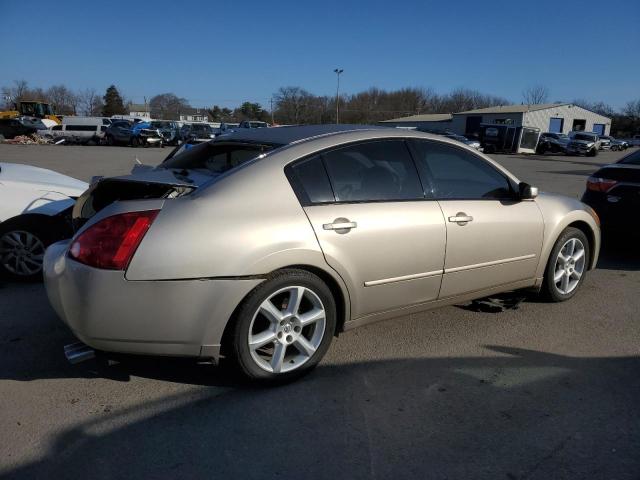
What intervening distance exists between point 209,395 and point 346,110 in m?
106

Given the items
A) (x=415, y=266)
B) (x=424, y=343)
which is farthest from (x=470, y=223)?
(x=424, y=343)

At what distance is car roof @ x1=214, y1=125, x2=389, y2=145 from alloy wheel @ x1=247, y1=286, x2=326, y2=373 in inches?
39.4

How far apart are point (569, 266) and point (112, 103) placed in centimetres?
10710

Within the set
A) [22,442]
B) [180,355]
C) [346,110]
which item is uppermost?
[346,110]

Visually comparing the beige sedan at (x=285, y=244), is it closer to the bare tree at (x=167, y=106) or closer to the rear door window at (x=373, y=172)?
the rear door window at (x=373, y=172)

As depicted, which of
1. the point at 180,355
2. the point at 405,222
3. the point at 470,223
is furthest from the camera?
the point at 470,223

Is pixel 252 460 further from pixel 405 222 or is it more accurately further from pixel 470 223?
pixel 470 223

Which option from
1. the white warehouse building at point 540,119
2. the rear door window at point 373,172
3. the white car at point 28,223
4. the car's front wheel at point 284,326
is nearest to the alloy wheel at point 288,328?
the car's front wheel at point 284,326

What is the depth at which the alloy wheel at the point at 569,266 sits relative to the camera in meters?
4.37

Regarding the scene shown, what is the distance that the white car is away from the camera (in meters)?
4.54

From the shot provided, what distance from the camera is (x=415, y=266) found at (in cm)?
333

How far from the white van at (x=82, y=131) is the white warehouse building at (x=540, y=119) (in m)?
36.7

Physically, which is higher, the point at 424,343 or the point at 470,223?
the point at 470,223

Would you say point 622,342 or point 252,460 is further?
point 622,342
